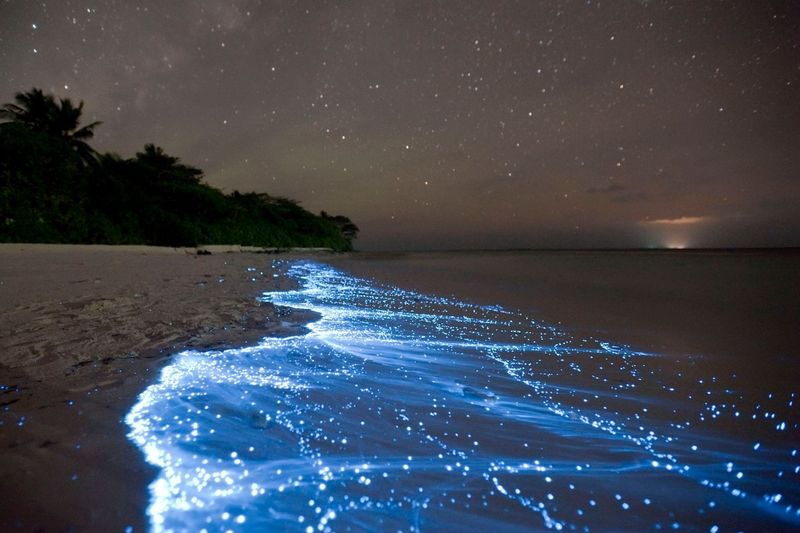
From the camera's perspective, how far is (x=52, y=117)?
54.7 ft

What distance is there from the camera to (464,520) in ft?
3.34

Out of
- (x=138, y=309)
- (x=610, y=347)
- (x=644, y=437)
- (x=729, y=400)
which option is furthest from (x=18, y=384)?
(x=610, y=347)

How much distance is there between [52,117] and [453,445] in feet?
79.4

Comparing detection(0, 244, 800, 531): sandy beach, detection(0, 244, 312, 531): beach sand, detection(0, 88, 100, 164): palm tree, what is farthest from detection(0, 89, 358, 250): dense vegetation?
detection(0, 244, 800, 531): sandy beach

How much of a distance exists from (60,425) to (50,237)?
16.6 metres

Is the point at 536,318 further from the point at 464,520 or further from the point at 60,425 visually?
the point at 60,425

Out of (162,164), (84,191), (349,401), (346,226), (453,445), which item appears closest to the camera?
(453,445)

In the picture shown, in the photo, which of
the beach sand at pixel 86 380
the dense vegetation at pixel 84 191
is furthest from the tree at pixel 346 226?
the beach sand at pixel 86 380

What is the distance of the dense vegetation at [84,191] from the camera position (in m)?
12.8

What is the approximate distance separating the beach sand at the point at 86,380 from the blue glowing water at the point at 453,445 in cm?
10

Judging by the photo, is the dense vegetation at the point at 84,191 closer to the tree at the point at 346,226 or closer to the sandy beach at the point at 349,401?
the sandy beach at the point at 349,401

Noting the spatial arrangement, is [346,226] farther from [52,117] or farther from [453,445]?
[453,445]

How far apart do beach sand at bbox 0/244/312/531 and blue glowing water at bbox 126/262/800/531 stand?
0.10m

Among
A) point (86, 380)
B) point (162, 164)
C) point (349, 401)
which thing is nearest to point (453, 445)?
point (349, 401)
